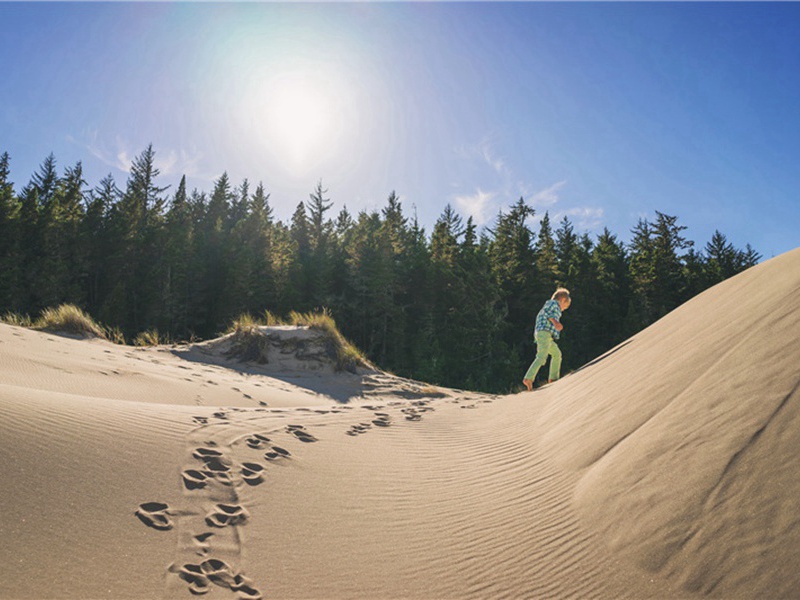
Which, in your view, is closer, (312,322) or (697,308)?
(697,308)

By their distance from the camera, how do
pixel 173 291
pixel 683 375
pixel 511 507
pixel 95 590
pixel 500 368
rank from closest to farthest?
pixel 95 590
pixel 511 507
pixel 683 375
pixel 500 368
pixel 173 291

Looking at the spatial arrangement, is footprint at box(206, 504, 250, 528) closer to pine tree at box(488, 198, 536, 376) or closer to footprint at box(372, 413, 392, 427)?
footprint at box(372, 413, 392, 427)

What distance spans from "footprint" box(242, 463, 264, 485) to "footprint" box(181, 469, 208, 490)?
250mm

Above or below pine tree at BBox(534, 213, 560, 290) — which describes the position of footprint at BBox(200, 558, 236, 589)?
below

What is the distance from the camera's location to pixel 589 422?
11.5 ft

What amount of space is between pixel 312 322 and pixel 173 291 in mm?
25133

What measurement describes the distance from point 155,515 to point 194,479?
0.45 meters

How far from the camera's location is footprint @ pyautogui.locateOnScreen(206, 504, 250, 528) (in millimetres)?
2385

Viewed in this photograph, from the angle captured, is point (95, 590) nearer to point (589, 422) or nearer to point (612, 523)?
point (612, 523)

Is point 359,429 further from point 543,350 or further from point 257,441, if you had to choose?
point 543,350

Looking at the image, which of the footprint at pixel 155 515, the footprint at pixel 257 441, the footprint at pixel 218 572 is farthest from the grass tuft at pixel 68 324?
the footprint at pixel 218 572

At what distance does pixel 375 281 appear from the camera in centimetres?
2995

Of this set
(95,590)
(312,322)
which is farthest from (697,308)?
(312,322)

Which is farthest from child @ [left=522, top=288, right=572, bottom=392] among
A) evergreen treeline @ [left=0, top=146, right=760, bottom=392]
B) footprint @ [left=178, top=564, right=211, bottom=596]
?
evergreen treeline @ [left=0, top=146, right=760, bottom=392]
